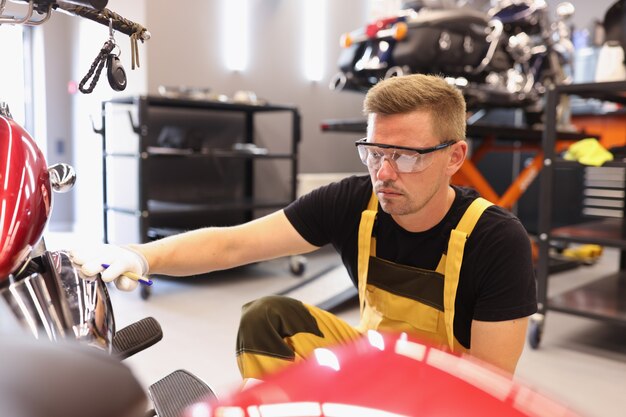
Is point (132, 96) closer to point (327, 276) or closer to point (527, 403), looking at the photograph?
point (327, 276)

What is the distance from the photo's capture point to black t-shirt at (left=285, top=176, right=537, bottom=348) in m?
1.24

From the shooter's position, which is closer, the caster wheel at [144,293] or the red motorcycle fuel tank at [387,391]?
the red motorcycle fuel tank at [387,391]

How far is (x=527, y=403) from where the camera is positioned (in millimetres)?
538

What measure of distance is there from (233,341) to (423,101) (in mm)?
1518

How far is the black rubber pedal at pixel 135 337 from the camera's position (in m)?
0.96

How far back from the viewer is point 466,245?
51.1 inches

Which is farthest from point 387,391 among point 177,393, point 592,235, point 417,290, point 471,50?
point 471,50

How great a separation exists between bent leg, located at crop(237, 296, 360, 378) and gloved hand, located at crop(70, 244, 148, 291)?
0.30 m

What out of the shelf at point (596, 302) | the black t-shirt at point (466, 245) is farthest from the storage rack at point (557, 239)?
the black t-shirt at point (466, 245)

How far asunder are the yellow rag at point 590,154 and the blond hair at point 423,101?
4.55 feet

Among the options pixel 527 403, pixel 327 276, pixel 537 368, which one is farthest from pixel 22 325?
pixel 327 276

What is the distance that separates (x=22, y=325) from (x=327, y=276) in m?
2.80

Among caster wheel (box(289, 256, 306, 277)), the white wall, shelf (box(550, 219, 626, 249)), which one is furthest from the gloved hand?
caster wheel (box(289, 256, 306, 277))

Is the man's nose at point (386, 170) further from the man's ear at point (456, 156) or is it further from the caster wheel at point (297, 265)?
the caster wheel at point (297, 265)
